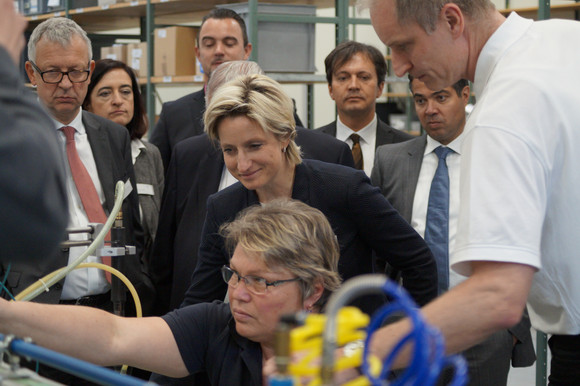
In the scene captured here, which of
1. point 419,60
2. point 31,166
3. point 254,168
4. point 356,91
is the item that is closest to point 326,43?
point 356,91

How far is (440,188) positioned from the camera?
8.25ft

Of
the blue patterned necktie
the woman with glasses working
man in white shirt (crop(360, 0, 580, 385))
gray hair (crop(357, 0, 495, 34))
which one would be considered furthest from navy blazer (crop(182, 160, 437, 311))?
gray hair (crop(357, 0, 495, 34))

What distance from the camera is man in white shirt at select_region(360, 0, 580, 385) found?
1.12 metres

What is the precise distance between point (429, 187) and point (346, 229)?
67 centimetres

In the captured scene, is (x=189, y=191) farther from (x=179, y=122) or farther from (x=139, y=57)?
(x=139, y=57)

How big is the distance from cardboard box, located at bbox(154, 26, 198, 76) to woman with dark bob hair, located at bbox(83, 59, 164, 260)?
144 centimetres

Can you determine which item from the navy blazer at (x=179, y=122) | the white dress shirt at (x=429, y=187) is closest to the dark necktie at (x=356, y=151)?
the navy blazer at (x=179, y=122)

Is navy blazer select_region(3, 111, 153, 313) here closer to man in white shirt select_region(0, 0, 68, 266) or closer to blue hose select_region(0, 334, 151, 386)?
blue hose select_region(0, 334, 151, 386)

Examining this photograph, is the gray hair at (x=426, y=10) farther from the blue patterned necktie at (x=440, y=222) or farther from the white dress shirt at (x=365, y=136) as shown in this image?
the white dress shirt at (x=365, y=136)

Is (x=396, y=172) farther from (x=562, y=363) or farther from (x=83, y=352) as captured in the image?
(x=83, y=352)

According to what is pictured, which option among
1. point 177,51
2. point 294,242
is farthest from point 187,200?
point 177,51

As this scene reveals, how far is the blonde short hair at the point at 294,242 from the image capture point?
5.28ft

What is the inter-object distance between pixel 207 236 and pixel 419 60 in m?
0.84

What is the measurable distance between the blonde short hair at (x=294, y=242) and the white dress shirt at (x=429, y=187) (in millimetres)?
830
